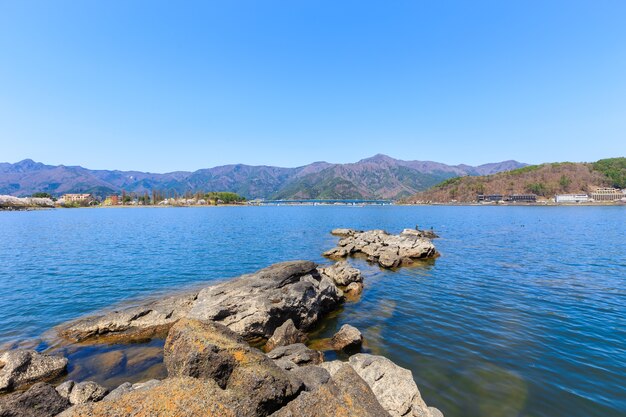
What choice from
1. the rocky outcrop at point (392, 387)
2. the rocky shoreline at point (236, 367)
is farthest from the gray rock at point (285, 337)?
the rocky outcrop at point (392, 387)

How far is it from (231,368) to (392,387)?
290 inches

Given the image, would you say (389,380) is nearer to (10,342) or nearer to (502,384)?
(502,384)

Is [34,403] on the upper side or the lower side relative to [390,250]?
A: upper

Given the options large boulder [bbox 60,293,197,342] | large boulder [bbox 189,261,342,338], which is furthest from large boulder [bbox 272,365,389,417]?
large boulder [bbox 60,293,197,342]

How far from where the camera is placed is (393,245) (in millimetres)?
51906

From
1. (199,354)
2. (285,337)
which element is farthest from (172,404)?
(285,337)

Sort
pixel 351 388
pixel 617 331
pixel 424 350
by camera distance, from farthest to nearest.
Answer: pixel 617 331, pixel 424 350, pixel 351 388

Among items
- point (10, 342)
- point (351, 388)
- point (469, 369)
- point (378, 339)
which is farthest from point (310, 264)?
point (10, 342)

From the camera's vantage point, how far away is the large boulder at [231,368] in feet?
22.9

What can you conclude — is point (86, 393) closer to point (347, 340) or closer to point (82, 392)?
point (82, 392)

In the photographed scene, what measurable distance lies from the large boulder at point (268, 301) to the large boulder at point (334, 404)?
1319cm

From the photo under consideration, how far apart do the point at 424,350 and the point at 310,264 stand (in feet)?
43.2

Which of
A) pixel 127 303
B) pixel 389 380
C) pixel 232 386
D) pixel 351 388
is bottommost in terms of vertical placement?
pixel 127 303

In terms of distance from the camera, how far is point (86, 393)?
12.0 meters
